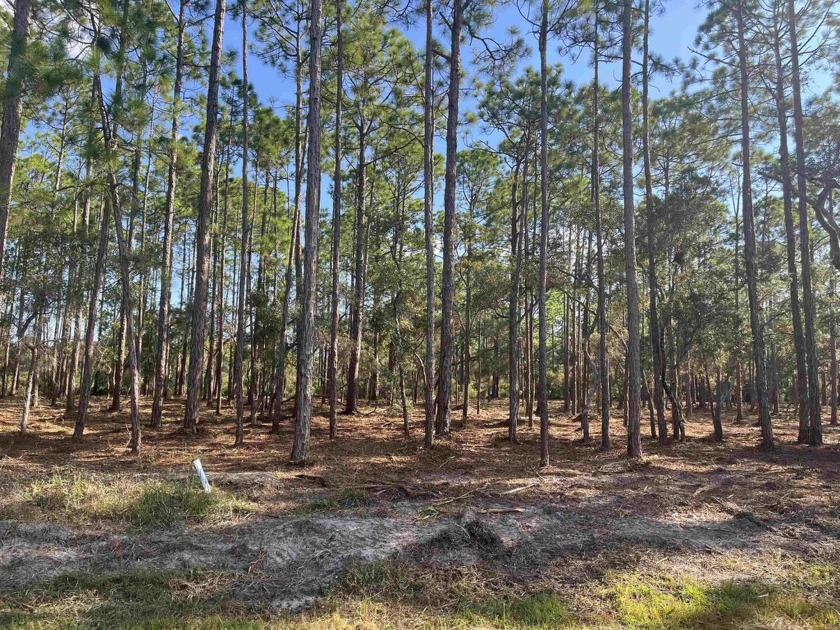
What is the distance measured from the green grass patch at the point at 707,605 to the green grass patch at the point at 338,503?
3.35 m

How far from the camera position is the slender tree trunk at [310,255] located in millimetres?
8883

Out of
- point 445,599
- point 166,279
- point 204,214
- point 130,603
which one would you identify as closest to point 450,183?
point 204,214

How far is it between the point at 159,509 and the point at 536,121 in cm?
1386

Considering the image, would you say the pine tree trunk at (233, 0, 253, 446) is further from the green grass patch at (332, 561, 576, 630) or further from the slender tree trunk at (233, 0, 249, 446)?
the green grass patch at (332, 561, 576, 630)

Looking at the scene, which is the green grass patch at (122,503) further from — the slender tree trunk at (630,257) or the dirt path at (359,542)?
the slender tree trunk at (630,257)

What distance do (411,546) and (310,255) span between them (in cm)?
561

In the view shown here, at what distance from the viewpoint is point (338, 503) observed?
21.1 ft

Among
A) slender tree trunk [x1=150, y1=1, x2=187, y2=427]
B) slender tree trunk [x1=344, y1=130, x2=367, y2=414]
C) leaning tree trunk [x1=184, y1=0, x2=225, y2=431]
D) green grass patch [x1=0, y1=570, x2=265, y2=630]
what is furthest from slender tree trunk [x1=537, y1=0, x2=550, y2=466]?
slender tree trunk [x1=150, y1=1, x2=187, y2=427]

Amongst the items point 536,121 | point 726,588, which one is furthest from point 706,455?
point 536,121

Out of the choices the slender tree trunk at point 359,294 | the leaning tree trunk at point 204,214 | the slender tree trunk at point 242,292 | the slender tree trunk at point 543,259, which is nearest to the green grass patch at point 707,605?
the slender tree trunk at point 543,259

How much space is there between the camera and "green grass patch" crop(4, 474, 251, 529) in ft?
17.8

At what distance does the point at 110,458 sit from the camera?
9.48 metres

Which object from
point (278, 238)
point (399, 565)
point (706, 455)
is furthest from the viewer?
point (278, 238)

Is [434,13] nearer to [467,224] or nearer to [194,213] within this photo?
[467,224]
